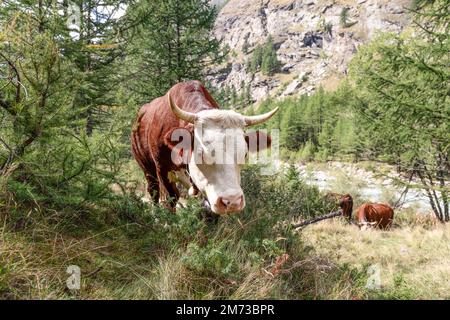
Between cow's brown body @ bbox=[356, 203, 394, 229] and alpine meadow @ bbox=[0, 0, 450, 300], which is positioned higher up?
alpine meadow @ bbox=[0, 0, 450, 300]

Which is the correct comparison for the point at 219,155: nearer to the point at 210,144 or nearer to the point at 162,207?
the point at 210,144

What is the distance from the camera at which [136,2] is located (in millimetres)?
10398

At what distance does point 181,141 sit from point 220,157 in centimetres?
61

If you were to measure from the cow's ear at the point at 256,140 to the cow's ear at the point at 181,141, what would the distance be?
59 centimetres

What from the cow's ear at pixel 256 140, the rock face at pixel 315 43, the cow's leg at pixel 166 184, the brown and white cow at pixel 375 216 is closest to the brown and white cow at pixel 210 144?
the cow's ear at pixel 256 140

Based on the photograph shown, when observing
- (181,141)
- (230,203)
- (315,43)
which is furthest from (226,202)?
(315,43)

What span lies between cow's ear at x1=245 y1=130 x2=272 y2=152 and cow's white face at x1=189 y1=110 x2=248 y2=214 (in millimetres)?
197

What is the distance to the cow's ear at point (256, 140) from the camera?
3.52m

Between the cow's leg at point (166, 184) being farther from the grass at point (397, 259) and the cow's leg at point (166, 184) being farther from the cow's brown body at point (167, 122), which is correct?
the grass at point (397, 259)

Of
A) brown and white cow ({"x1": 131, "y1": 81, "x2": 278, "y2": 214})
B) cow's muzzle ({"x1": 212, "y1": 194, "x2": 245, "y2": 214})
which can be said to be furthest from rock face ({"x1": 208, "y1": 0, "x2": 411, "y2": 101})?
cow's muzzle ({"x1": 212, "y1": 194, "x2": 245, "y2": 214})

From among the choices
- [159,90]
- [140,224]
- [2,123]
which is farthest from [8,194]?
[159,90]

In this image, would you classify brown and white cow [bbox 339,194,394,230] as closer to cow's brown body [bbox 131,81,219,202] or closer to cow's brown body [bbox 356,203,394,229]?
cow's brown body [bbox 356,203,394,229]

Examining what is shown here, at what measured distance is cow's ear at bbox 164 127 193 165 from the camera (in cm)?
344

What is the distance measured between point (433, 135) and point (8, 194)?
5.96 meters
